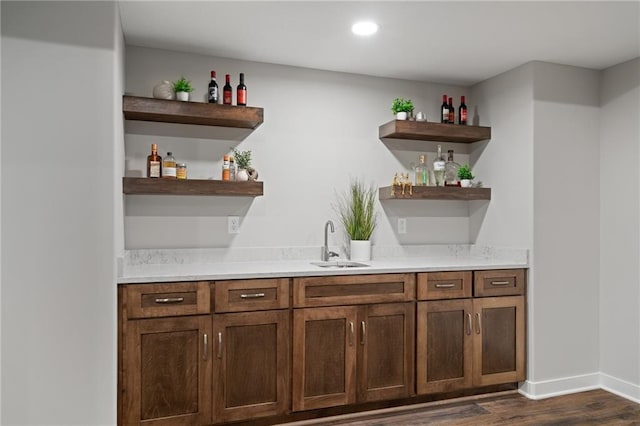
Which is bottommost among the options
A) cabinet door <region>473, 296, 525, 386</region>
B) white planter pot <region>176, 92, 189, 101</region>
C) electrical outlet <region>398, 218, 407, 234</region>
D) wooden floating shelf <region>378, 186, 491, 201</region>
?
cabinet door <region>473, 296, 525, 386</region>

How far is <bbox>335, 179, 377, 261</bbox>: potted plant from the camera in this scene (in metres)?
3.52

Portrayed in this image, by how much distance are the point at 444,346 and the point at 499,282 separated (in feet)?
1.97

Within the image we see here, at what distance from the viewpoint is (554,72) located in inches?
135

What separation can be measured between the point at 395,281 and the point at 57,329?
1899 millimetres

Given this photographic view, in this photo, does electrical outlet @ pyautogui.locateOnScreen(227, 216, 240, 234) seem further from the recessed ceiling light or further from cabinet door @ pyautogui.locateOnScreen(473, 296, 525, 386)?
Answer: cabinet door @ pyautogui.locateOnScreen(473, 296, 525, 386)

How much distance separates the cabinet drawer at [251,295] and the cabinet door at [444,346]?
36.9 inches

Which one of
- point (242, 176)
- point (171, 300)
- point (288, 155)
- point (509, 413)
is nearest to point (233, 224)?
point (242, 176)

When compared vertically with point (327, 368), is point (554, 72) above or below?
above

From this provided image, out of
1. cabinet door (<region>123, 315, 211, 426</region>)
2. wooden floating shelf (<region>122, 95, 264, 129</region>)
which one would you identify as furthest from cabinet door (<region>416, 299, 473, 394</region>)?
wooden floating shelf (<region>122, 95, 264, 129</region>)

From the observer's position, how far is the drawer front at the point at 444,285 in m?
3.11

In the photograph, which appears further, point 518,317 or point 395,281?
point 518,317

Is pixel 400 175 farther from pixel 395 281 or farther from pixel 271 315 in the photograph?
pixel 271 315

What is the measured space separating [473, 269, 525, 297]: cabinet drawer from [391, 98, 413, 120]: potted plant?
4.11ft

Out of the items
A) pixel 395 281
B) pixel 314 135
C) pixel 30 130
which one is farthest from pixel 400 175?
pixel 30 130
